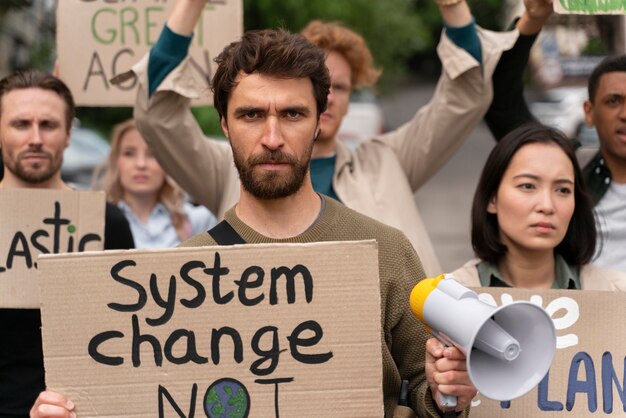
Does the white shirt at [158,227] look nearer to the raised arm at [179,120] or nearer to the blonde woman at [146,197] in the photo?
the blonde woman at [146,197]

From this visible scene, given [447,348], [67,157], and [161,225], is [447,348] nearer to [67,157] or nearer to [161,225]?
[161,225]

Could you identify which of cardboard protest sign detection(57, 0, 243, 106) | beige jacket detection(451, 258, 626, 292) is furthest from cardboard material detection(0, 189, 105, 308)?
beige jacket detection(451, 258, 626, 292)

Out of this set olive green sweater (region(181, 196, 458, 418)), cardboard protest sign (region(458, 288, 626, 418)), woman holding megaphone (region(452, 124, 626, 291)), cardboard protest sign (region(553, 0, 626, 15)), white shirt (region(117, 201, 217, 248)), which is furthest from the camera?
white shirt (region(117, 201, 217, 248))

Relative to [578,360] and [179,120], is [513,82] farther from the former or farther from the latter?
[578,360]

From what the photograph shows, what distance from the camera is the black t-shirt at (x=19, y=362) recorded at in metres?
3.90

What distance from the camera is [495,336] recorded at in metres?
2.56

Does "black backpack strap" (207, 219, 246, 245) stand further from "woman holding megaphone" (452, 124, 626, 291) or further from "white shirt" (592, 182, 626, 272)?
"white shirt" (592, 182, 626, 272)

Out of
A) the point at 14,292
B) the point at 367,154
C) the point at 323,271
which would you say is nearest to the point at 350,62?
the point at 367,154

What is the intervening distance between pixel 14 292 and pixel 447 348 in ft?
6.31

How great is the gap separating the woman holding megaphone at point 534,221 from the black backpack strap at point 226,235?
2.76 feet

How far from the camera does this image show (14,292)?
3938mm

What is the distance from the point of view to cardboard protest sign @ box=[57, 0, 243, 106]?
16.4 ft

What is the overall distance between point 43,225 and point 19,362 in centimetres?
52

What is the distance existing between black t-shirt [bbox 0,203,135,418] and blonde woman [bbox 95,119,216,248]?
6.20ft
